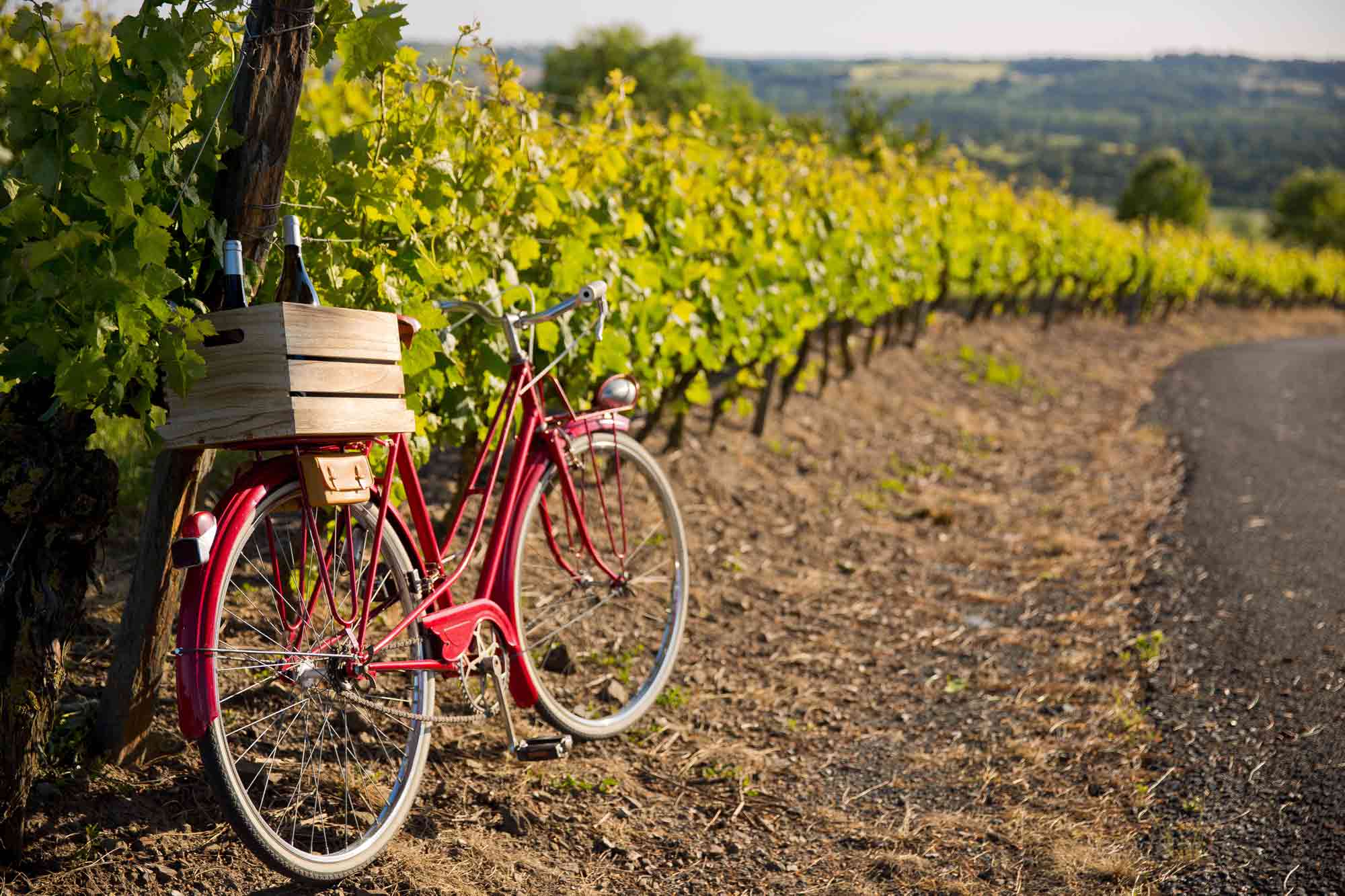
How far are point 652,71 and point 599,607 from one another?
5189cm

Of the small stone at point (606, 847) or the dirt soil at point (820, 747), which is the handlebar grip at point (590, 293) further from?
the small stone at point (606, 847)

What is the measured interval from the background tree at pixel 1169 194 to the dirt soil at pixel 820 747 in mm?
60877

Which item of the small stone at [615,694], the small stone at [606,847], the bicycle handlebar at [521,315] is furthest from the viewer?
the small stone at [615,694]

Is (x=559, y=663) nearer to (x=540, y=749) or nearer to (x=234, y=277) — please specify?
(x=540, y=749)

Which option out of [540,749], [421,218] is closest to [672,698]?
[540,749]

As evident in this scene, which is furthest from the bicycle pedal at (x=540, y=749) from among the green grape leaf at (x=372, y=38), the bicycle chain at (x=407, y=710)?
the green grape leaf at (x=372, y=38)

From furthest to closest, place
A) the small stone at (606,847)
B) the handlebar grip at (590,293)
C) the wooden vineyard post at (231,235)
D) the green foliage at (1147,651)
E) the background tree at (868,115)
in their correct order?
the background tree at (868,115), the green foliage at (1147,651), the handlebar grip at (590,293), the small stone at (606,847), the wooden vineyard post at (231,235)

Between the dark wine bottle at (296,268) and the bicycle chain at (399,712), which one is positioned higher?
the dark wine bottle at (296,268)

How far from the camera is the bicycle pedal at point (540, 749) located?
2957 millimetres

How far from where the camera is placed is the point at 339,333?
230 centimetres

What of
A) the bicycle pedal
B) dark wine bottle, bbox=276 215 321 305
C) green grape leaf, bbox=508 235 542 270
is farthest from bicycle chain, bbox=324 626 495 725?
green grape leaf, bbox=508 235 542 270

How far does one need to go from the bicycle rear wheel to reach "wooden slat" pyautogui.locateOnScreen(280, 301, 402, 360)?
0.33 meters

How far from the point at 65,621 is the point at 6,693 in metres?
0.17

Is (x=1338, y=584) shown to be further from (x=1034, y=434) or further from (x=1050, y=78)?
(x=1050, y=78)
